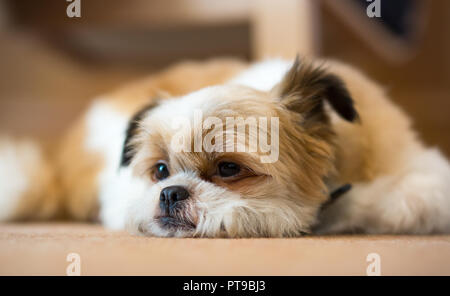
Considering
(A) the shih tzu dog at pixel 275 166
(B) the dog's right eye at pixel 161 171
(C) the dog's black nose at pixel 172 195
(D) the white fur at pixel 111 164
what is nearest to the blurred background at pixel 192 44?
(D) the white fur at pixel 111 164

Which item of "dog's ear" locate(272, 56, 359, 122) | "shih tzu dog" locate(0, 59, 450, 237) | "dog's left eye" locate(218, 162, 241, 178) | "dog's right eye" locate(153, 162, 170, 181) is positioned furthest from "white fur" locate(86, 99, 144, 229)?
"dog's ear" locate(272, 56, 359, 122)

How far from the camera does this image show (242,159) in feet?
4.29

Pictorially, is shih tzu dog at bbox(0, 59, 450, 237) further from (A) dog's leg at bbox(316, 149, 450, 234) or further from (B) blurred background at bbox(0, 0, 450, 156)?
(B) blurred background at bbox(0, 0, 450, 156)

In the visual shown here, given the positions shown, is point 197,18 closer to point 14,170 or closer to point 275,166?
point 14,170

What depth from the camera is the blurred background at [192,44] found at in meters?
2.81

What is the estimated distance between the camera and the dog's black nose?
4.25 feet

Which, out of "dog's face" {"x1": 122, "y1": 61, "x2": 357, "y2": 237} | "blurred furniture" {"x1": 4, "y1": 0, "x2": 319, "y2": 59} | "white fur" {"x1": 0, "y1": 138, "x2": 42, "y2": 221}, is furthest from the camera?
"blurred furniture" {"x1": 4, "y1": 0, "x2": 319, "y2": 59}

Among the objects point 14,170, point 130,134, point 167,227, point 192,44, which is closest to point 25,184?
point 14,170

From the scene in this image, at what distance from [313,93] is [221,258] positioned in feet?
2.21

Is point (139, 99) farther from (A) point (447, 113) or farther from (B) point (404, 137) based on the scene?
(A) point (447, 113)

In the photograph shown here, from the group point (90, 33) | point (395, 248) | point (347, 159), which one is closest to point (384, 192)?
point (347, 159)

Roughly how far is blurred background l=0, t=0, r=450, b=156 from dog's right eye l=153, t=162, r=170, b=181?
1.39 meters

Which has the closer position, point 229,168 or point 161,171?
point 229,168

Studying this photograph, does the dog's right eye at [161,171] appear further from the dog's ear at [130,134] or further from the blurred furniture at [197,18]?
the blurred furniture at [197,18]
